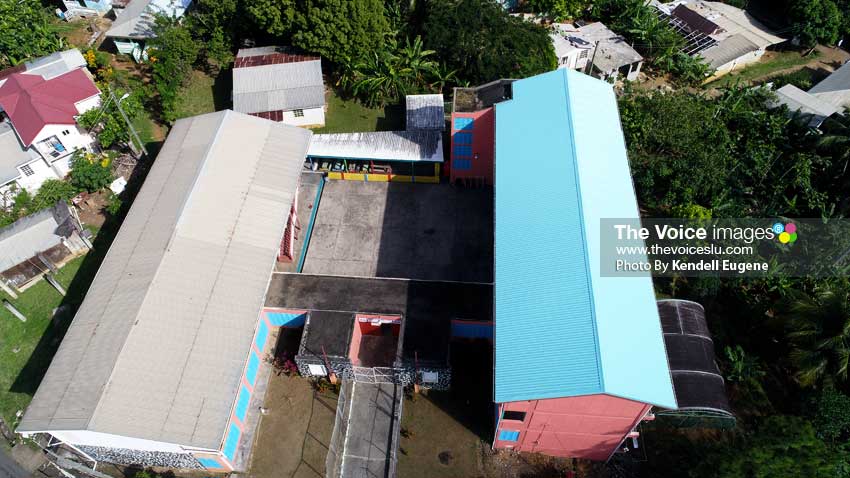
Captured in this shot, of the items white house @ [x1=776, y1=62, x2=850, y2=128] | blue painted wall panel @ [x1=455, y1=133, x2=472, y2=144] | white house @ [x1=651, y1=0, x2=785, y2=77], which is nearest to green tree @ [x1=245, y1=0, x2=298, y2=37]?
blue painted wall panel @ [x1=455, y1=133, x2=472, y2=144]

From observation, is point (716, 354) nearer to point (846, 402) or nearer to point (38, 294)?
point (846, 402)

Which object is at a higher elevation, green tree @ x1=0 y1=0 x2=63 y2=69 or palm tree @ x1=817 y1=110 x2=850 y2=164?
green tree @ x1=0 y1=0 x2=63 y2=69

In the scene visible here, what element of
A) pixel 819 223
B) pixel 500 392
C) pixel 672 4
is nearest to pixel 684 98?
pixel 819 223

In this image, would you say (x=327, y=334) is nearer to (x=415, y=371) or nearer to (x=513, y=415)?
(x=415, y=371)

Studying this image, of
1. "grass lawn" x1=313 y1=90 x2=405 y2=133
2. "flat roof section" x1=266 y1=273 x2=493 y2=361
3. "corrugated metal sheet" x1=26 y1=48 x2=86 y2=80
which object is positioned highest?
"corrugated metal sheet" x1=26 y1=48 x2=86 y2=80

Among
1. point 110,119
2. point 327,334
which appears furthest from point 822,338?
point 110,119

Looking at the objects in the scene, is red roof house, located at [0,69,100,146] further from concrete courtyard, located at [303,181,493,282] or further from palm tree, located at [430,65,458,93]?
palm tree, located at [430,65,458,93]
